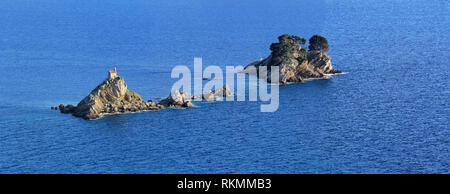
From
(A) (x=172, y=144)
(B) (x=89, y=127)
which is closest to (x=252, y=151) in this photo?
(A) (x=172, y=144)

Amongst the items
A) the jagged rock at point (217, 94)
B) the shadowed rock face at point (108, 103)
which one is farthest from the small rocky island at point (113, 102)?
the jagged rock at point (217, 94)

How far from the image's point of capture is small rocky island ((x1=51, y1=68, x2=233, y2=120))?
174000 mm

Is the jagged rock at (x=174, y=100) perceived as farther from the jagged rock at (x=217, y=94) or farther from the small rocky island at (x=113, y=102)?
the jagged rock at (x=217, y=94)

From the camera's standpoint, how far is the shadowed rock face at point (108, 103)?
174m

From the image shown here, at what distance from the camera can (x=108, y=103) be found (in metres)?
177

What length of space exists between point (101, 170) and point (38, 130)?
29948 mm

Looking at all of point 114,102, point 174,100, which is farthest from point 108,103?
point 174,100

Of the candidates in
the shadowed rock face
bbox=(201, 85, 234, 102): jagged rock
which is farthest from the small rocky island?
bbox=(201, 85, 234, 102): jagged rock

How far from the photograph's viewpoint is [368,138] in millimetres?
161250

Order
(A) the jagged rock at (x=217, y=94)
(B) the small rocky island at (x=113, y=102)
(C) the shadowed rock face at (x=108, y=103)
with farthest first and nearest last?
(A) the jagged rock at (x=217, y=94)
(B) the small rocky island at (x=113, y=102)
(C) the shadowed rock face at (x=108, y=103)

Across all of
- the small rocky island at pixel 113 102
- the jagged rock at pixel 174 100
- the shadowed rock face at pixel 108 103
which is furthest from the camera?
the jagged rock at pixel 174 100

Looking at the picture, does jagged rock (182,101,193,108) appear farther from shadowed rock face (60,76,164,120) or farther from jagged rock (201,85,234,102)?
jagged rock (201,85,234,102)

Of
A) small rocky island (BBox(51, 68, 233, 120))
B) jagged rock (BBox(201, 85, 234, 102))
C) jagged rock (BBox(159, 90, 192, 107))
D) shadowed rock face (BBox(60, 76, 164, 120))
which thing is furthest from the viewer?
jagged rock (BBox(201, 85, 234, 102))
